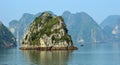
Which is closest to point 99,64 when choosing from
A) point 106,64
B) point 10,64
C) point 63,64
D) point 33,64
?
point 106,64

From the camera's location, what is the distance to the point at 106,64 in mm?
111250

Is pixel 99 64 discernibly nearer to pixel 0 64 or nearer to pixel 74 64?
pixel 74 64

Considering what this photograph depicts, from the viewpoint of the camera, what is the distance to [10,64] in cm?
11506

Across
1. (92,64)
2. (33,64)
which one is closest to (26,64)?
(33,64)

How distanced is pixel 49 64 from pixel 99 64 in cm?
1433

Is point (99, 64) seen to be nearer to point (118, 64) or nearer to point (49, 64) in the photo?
point (118, 64)

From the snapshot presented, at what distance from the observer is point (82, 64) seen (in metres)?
112

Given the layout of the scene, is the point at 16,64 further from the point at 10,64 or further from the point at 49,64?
the point at 49,64

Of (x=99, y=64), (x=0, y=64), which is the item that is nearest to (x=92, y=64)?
(x=99, y=64)

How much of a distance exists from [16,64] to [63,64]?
1444 cm

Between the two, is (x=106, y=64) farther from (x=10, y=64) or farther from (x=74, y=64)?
(x=10, y=64)

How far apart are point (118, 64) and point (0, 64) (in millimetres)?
33551

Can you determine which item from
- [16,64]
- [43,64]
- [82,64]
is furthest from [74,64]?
[16,64]

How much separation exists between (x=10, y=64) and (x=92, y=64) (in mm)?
23759
